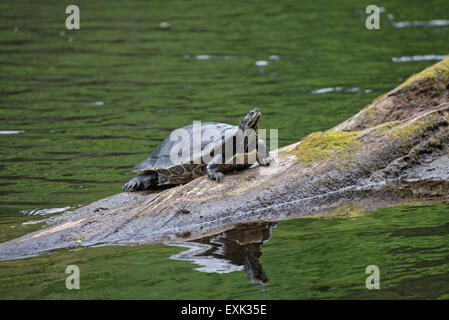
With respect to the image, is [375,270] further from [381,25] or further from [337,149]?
[381,25]

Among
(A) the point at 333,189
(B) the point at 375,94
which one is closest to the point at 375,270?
(A) the point at 333,189

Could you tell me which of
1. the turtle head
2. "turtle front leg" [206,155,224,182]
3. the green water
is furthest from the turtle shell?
the green water

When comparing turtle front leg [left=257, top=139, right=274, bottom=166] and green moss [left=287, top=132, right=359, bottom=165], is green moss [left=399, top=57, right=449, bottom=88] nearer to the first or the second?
green moss [left=287, top=132, right=359, bottom=165]

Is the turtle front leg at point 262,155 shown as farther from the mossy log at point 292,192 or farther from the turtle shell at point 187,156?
the turtle shell at point 187,156

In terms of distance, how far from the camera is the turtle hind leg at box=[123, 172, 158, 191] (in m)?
7.55

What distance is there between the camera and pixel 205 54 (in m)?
18.2

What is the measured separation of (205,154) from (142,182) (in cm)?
107

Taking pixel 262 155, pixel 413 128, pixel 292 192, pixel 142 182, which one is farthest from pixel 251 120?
pixel 413 128

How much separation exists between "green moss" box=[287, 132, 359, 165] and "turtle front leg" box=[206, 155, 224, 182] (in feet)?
3.10

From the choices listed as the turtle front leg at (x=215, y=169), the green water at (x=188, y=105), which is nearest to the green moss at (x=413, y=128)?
the green water at (x=188, y=105)

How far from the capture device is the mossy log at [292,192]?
20.7 ft

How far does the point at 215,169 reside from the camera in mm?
6664

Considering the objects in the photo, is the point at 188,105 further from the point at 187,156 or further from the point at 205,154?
the point at 205,154

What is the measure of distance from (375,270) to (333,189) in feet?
5.32
